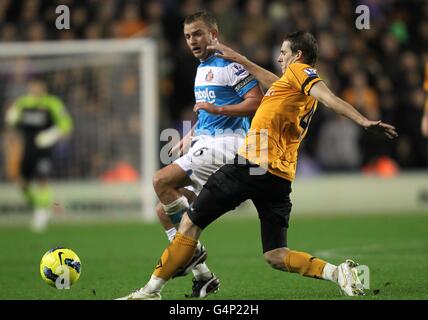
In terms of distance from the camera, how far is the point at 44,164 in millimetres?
16203

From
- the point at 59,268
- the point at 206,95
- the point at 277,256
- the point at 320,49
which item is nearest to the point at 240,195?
the point at 277,256

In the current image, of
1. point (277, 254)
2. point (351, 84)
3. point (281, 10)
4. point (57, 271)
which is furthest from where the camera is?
point (281, 10)

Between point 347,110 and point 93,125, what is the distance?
1131 cm

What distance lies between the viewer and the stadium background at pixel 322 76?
17.2m

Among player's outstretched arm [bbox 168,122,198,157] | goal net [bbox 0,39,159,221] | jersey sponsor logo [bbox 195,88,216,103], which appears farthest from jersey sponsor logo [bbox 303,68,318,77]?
goal net [bbox 0,39,159,221]

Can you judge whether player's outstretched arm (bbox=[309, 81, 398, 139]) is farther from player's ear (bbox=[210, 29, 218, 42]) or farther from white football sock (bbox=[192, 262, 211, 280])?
white football sock (bbox=[192, 262, 211, 280])

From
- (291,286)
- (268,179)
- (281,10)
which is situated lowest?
(291,286)

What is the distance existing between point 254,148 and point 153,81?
1011cm

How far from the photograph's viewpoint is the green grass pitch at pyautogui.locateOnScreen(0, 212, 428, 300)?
7.77m

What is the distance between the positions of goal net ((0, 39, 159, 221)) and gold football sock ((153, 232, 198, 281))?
32.8 ft

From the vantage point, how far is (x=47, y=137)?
16.0 m

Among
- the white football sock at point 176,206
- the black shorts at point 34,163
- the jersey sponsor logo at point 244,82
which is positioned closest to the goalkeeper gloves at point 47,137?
the black shorts at point 34,163
